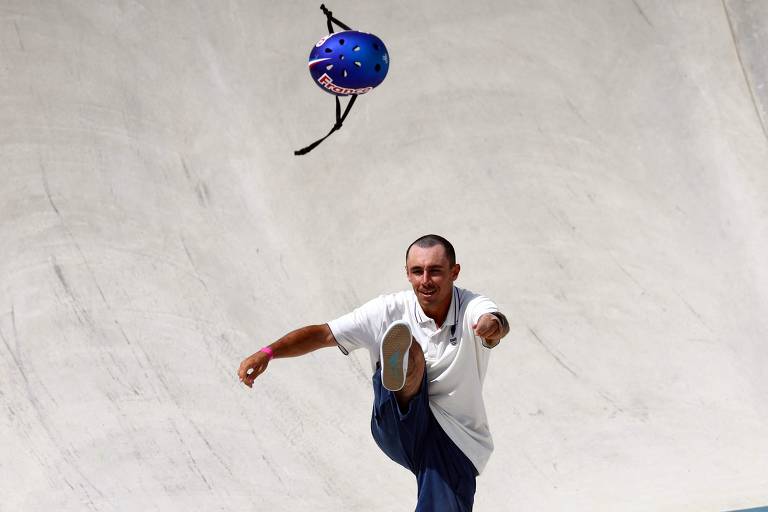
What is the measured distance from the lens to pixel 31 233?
5.77 m

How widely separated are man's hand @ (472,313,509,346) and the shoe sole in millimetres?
218

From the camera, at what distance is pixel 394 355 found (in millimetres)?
2832

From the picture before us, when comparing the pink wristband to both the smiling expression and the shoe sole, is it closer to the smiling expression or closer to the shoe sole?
the shoe sole

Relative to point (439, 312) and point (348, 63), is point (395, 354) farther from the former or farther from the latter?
point (348, 63)

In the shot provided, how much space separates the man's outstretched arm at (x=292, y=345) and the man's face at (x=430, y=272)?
0.35 meters

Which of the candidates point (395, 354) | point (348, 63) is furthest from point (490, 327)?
point (348, 63)

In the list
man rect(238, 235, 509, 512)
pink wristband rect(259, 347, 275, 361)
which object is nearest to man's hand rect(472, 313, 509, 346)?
man rect(238, 235, 509, 512)

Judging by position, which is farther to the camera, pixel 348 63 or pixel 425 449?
pixel 348 63

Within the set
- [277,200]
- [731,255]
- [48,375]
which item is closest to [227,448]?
[48,375]

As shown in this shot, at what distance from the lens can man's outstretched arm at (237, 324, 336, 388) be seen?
3.01m

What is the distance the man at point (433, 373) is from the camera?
310cm

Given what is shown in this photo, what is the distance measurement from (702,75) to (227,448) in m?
4.04

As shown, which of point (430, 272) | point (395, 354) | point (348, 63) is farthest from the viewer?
point (348, 63)

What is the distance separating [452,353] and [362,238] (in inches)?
116
